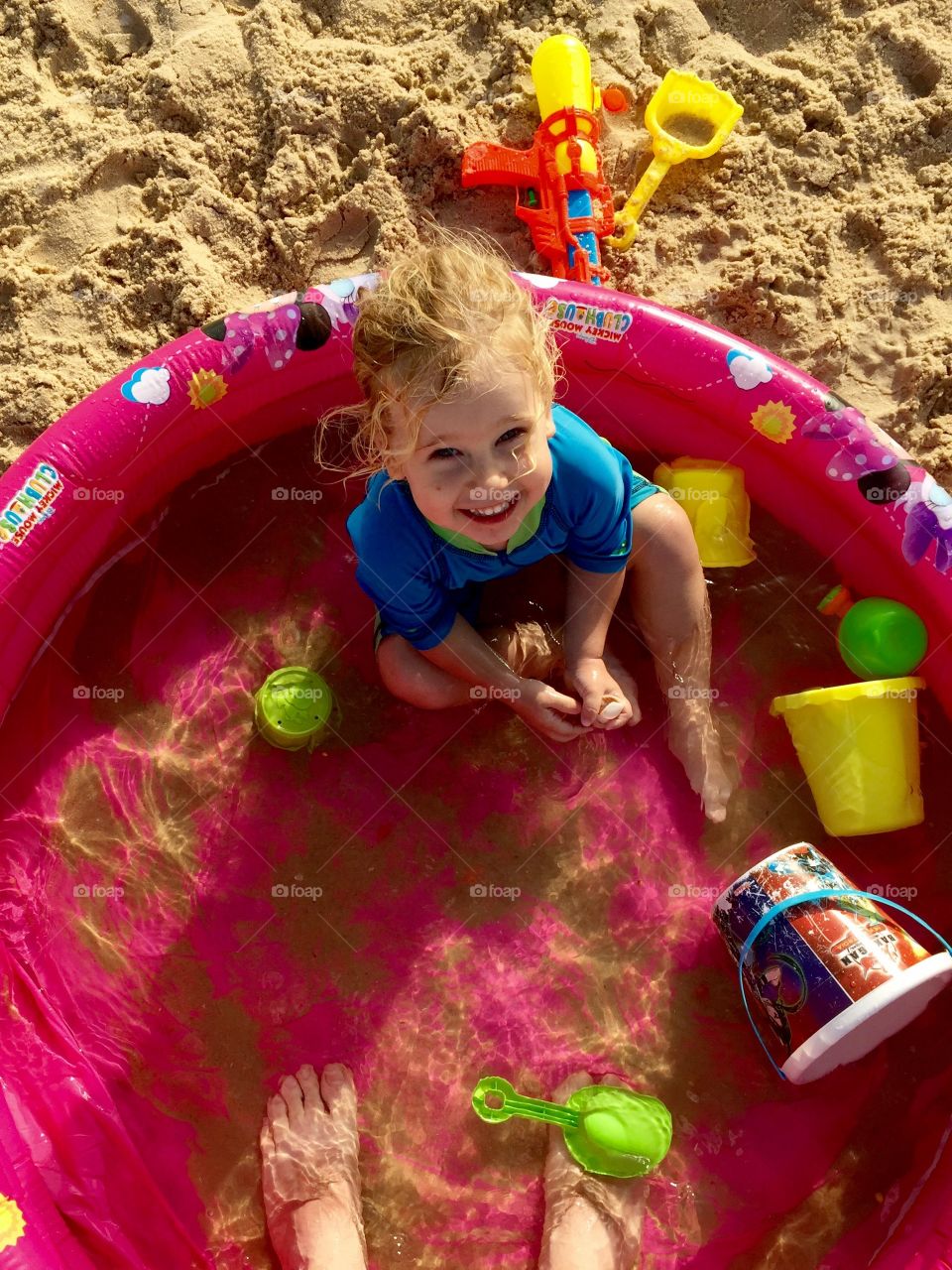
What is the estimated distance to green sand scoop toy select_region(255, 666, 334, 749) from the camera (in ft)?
7.32

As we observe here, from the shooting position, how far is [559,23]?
2.72 m

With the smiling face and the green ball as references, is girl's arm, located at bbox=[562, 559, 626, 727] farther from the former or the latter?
the green ball

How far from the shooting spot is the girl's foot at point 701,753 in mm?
2229

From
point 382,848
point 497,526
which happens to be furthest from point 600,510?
point 382,848

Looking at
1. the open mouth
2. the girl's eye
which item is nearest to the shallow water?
the open mouth

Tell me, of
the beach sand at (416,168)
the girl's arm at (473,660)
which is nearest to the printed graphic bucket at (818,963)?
the girl's arm at (473,660)

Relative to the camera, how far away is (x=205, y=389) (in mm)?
2205

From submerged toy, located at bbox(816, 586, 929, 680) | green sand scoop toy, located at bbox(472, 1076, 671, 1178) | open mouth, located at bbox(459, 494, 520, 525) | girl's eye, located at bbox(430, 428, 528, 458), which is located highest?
girl's eye, located at bbox(430, 428, 528, 458)

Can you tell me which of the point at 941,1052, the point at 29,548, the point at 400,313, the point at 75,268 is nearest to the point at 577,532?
the point at 400,313

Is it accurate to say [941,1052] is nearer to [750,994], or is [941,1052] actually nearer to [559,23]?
[750,994]

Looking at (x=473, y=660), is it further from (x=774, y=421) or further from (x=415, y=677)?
(x=774, y=421)

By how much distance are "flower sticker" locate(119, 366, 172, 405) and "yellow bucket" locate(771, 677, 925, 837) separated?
4.65 ft

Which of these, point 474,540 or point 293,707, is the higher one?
point 474,540

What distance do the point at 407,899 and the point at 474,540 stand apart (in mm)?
799
